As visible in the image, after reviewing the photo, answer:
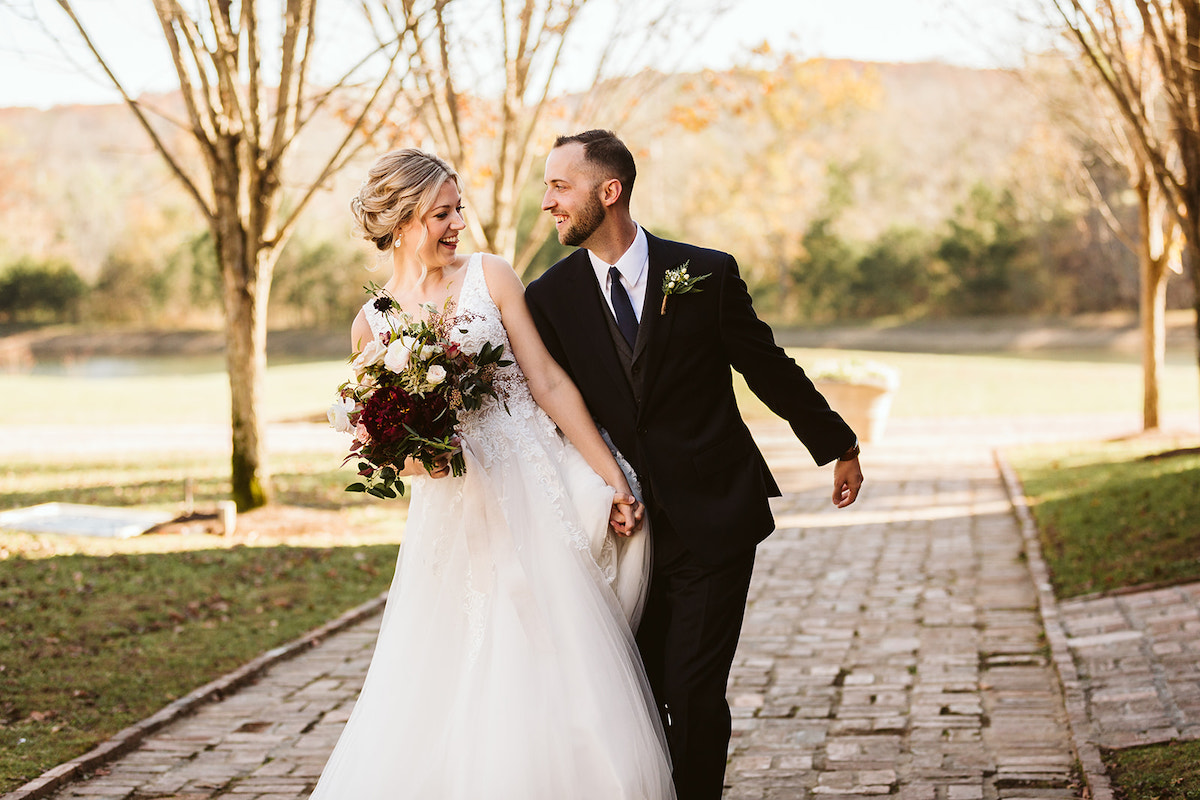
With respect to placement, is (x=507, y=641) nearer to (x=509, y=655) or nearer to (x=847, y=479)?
(x=509, y=655)

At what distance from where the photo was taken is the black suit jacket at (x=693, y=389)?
3.75 metres

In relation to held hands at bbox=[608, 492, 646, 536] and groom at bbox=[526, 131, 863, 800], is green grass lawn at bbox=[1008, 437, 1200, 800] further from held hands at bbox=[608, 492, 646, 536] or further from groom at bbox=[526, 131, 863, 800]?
held hands at bbox=[608, 492, 646, 536]

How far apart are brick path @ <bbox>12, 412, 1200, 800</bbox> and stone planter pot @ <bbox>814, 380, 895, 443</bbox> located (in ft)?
25.9

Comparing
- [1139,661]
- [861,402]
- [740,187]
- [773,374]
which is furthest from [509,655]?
[740,187]

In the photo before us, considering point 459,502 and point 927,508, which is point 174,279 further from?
point 459,502

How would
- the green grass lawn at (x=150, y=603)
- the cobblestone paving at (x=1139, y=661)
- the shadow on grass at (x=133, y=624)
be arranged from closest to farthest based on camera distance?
the cobblestone paving at (x=1139, y=661) < the shadow on grass at (x=133, y=624) < the green grass lawn at (x=150, y=603)

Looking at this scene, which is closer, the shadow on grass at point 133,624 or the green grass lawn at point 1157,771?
the green grass lawn at point 1157,771

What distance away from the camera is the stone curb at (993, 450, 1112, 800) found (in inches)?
184

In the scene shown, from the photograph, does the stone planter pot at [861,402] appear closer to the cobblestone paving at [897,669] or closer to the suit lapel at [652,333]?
the cobblestone paving at [897,669]

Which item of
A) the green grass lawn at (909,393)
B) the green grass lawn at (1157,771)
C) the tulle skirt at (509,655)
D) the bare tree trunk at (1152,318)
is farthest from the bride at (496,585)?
the green grass lawn at (909,393)

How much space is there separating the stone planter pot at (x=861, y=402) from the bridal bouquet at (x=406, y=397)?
14.3m

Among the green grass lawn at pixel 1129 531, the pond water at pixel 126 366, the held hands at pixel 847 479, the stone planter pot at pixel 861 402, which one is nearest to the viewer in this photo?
the held hands at pixel 847 479

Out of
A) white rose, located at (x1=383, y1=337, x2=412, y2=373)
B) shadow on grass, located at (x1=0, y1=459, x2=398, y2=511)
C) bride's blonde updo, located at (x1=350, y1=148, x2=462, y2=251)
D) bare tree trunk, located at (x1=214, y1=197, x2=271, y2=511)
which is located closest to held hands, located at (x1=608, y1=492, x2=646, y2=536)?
white rose, located at (x1=383, y1=337, x2=412, y2=373)

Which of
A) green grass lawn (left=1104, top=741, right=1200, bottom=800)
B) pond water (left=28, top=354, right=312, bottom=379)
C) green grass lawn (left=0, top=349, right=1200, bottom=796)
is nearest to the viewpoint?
green grass lawn (left=1104, top=741, right=1200, bottom=800)
